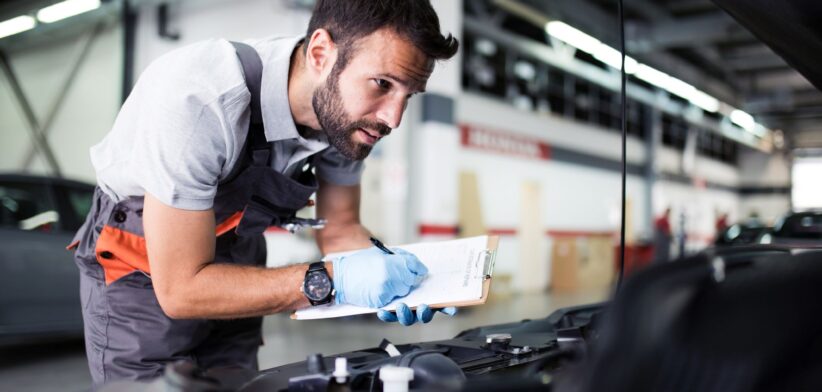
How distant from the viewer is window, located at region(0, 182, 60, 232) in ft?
10.9

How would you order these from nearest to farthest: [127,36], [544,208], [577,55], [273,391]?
[273,391] → [127,36] → [544,208] → [577,55]

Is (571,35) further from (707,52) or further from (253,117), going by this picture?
(253,117)

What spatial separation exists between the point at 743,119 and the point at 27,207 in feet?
53.4

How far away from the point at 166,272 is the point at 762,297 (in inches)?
33.9

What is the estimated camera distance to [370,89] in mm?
1128

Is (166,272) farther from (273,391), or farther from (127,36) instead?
(127,36)

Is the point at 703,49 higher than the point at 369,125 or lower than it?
higher

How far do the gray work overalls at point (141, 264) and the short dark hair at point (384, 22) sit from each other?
176 millimetres

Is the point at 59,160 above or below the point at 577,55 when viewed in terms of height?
below

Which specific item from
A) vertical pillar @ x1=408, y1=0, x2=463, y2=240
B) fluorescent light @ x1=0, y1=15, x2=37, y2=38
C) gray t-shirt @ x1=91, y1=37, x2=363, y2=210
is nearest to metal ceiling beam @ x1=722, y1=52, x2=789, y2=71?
vertical pillar @ x1=408, y1=0, x2=463, y2=240

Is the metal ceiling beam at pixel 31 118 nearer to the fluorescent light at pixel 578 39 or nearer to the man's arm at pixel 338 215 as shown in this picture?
the fluorescent light at pixel 578 39

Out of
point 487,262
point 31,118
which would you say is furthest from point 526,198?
point 487,262

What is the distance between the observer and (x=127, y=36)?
7.46 m

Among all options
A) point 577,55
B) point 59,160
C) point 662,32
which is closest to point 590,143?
point 577,55
